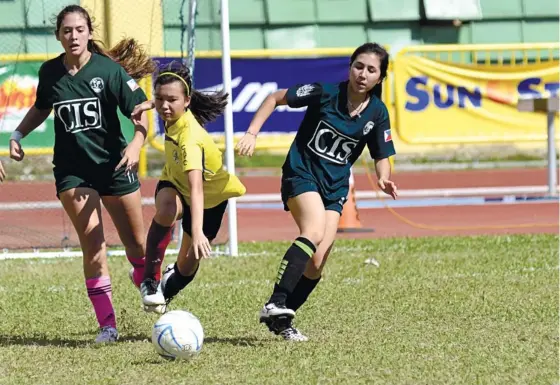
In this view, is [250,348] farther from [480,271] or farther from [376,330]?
[480,271]

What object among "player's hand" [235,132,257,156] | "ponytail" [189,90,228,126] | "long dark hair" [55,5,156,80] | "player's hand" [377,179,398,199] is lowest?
"player's hand" [377,179,398,199]

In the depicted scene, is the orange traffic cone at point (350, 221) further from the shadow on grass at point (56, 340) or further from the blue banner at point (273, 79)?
the shadow on grass at point (56, 340)

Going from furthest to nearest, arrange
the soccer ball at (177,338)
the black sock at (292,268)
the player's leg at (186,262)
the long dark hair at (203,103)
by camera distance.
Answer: the player's leg at (186,262)
the long dark hair at (203,103)
the black sock at (292,268)
the soccer ball at (177,338)

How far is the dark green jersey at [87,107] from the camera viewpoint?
7758 mm

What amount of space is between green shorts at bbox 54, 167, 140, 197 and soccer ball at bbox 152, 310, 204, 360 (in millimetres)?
1162

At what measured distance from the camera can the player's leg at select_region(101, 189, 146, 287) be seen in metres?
8.01

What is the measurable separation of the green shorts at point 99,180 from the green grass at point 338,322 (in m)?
1.01

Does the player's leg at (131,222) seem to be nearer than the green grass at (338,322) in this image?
No

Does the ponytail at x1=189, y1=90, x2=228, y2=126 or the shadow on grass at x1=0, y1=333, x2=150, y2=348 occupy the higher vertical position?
the ponytail at x1=189, y1=90, x2=228, y2=126

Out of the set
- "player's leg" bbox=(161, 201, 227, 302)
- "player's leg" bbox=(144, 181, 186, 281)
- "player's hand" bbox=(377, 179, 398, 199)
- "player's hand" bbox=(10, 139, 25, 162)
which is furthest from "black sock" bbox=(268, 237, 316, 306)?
"player's hand" bbox=(10, 139, 25, 162)

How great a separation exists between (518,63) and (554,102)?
2654 millimetres

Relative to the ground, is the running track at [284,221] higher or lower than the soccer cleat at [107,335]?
lower

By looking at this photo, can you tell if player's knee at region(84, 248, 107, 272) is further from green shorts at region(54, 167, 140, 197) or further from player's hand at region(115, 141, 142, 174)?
player's hand at region(115, 141, 142, 174)

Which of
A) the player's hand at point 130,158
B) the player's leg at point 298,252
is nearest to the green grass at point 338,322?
the player's leg at point 298,252
